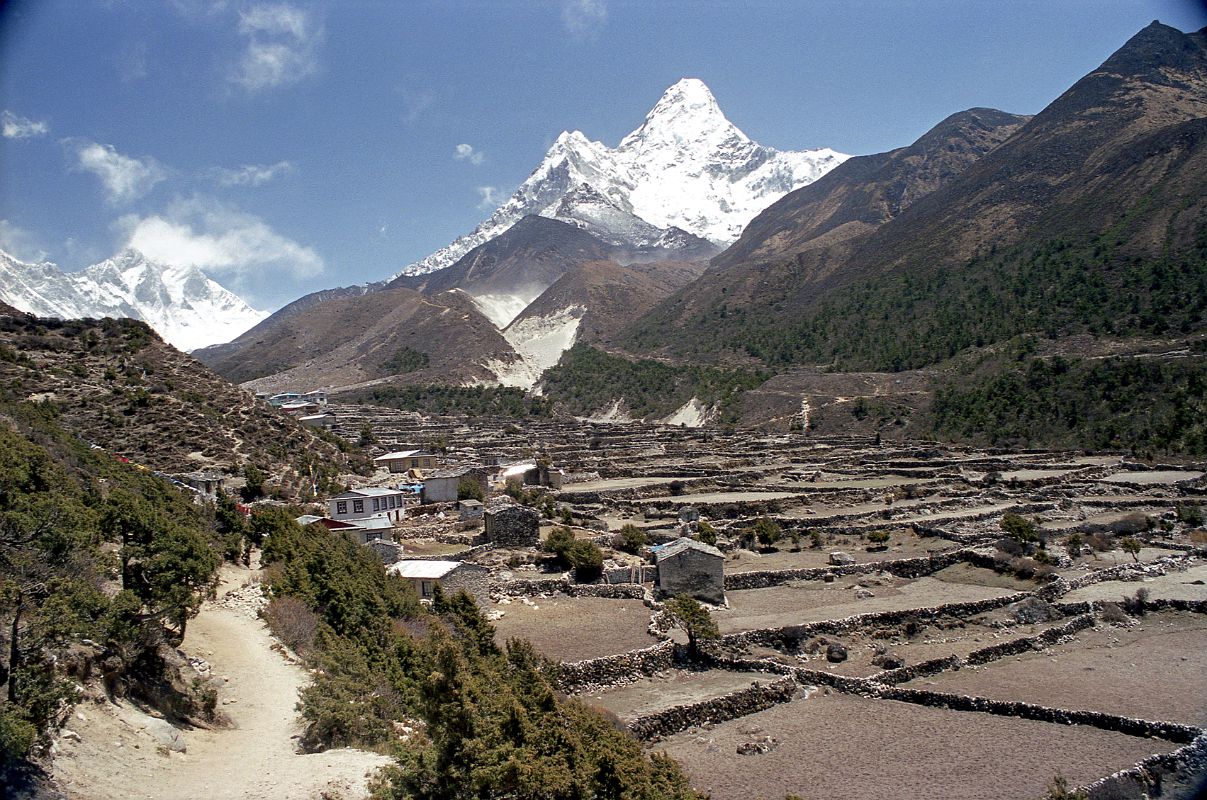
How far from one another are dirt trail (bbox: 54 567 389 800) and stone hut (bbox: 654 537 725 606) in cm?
1045

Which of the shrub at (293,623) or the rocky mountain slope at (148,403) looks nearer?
the shrub at (293,623)

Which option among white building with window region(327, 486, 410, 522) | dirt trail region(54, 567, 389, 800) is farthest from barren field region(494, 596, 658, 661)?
white building with window region(327, 486, 410, 522)

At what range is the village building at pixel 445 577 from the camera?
21.9 meters

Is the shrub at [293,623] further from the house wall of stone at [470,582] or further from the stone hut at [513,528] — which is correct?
the stone hut at [513,528]

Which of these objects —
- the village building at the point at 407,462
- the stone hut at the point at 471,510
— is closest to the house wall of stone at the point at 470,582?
the stone hut at the point at 471,510

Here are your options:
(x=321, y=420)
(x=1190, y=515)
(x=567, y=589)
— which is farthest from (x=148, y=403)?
(x=1190, y=515)

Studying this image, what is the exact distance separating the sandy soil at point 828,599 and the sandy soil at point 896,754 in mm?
4724

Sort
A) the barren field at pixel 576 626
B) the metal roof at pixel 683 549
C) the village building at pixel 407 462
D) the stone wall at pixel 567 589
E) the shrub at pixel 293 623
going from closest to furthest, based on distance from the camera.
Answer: the shrub at pixel 293 623 < the barren field at pixel 576 626 < the metal roof at pixel 683 549 < the stone wall at pixel 567 589 < the village building at pixel 407 462

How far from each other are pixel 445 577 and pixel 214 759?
1073 cm

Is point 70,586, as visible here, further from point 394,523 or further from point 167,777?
point 394,523

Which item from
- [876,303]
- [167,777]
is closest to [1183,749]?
[167,777]

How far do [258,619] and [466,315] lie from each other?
5357 inches

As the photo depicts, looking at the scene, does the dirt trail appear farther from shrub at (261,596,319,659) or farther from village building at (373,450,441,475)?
village building at (373,450,441,475)

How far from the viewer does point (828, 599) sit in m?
21.9
